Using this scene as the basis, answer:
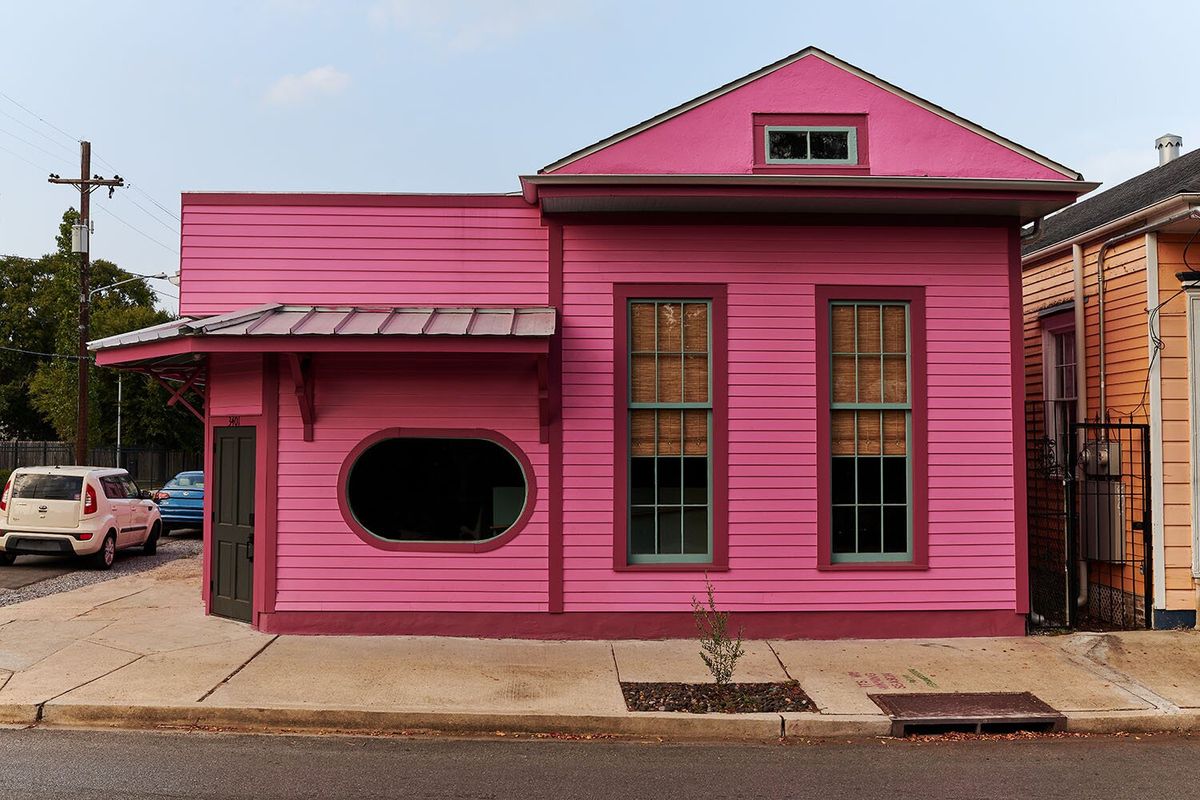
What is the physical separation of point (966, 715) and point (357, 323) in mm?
6146

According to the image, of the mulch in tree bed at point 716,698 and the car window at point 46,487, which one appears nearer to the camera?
the mulch in tree bed at point 716,698

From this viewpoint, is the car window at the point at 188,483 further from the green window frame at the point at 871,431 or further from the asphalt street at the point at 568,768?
the green window frame at the point at 871,431

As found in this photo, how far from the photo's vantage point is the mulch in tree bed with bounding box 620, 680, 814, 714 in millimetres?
6656

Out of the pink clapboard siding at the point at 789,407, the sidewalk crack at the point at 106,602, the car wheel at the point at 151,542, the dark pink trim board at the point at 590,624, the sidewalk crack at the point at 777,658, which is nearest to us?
the sidewalk crack at the point at 777,658

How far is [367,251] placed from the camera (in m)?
9.21

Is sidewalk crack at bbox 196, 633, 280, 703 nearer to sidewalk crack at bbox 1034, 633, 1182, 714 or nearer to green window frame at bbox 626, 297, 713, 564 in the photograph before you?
green window frame at bbox 626, 297, 713, 564

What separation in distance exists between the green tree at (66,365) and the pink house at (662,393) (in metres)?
7.05

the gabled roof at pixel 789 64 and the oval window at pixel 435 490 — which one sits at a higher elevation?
the gabled roof at pixel 789 64

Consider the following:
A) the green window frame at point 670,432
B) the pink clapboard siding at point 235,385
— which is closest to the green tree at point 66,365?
the pink clapboard siding at point 235,385

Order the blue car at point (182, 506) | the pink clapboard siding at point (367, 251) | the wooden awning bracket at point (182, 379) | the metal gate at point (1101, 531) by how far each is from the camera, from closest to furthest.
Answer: the pink clapboard siding at point (367, 251)
the metal gate at point (1101, 531)
the wooden awning bracket at point (182, 379)
the blue car at point (182, 506)

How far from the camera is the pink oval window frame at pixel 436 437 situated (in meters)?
8.87

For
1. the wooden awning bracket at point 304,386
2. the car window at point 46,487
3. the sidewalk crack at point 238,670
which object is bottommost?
the sidewalk crack at point 238,670

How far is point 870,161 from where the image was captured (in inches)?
361

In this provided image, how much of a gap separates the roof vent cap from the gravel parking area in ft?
58.7
